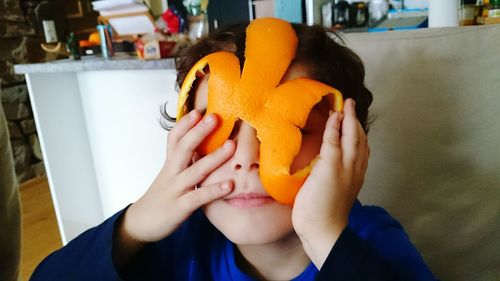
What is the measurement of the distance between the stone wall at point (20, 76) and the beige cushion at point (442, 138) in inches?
106

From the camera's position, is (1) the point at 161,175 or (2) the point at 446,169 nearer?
(1) the point at 161,175

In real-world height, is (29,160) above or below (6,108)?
below

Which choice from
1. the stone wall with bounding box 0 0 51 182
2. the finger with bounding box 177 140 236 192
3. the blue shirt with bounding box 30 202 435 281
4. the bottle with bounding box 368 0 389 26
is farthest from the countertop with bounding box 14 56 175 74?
the stone wall with bounding box 0 0 51 182

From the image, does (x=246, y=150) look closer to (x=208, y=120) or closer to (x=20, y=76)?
(x=208, y=120)

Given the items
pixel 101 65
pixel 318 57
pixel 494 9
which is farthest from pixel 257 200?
pixel 101 65

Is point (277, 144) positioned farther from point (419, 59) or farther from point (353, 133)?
point (419, 59)

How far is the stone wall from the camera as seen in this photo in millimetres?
2754

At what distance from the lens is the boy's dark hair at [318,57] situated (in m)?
0.63

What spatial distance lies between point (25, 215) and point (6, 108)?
2.85 feet

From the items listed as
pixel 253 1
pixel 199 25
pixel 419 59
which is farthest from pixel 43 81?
pixel 419 59

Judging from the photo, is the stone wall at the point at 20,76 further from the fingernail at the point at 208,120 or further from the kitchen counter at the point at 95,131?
the fingernail at the point at 208,120

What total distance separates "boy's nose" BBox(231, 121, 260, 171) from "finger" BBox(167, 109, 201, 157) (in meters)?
0.07

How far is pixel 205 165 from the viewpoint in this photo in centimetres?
55

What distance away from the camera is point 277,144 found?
51 centimetres
